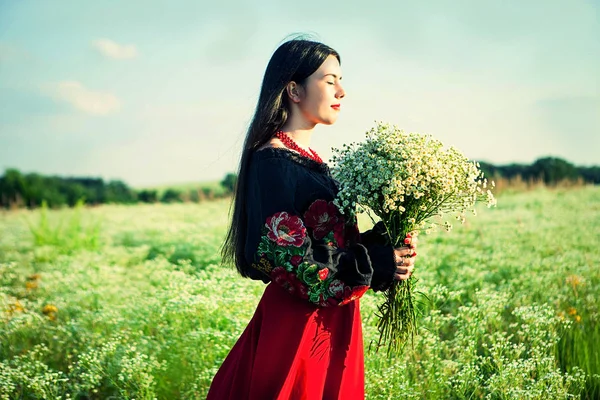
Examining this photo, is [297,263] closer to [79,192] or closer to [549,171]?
[549,171]

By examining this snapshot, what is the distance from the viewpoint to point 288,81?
9.19 ft

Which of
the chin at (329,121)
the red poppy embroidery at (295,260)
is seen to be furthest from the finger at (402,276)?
the chin at (329,121)

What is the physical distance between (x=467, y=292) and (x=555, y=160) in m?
11.2

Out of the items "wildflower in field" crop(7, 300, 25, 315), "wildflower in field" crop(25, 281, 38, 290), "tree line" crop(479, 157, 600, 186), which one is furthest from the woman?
"tree line" crop(479, 157, 600, 186)

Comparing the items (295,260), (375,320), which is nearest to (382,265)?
(295,260)

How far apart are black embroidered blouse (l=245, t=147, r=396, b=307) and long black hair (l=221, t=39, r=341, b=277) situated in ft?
0.54

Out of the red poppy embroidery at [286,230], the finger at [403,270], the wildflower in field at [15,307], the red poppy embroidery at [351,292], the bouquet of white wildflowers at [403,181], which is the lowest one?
the wildflower in field at [15,307]

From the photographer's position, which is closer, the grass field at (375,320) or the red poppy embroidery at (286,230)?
the red poppy embroidery at (286,230)

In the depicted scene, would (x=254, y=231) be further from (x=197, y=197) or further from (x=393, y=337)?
(x=197, y=197)

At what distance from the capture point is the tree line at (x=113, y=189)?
15.4 metres

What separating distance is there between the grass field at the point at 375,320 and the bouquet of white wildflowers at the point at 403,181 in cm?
118

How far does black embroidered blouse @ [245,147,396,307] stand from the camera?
2.44 m

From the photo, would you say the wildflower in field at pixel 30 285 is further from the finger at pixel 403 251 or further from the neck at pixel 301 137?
the finger at pixel 403 251

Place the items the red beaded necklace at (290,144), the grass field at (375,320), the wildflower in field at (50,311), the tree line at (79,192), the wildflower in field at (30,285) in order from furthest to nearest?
the tree line at (79,192), the wildflower in field at (30,285), the wildflower in field at (50,311), the grass field at (375,320), the red beaded necklace at (290,144)
